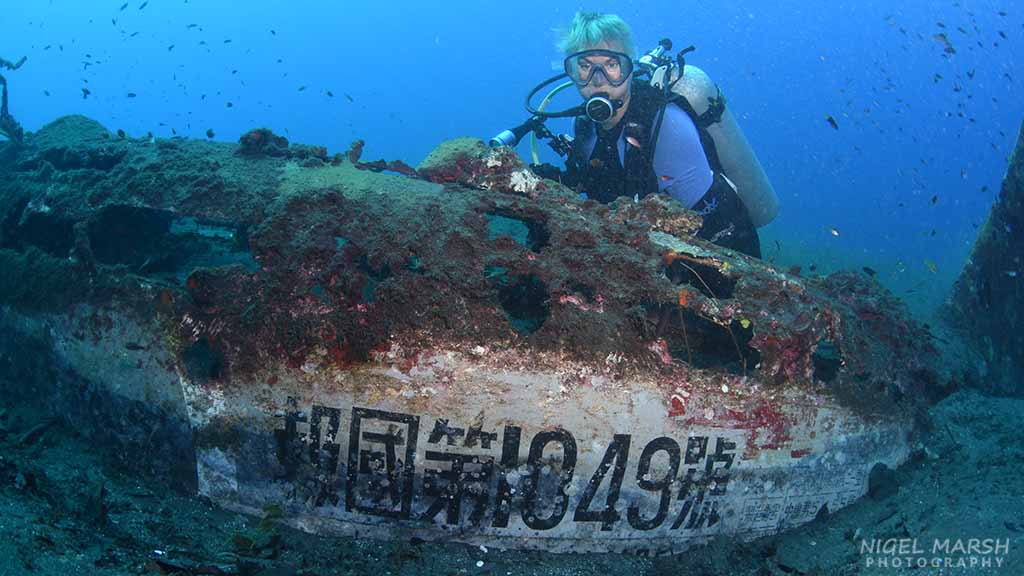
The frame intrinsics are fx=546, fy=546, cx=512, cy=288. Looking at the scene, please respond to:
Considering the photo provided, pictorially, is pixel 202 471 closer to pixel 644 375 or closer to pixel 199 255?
pixel 199 255

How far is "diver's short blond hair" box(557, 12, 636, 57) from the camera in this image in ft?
16.9

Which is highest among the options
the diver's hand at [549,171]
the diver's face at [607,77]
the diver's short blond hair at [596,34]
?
the diver's short blond hair at [596,34]

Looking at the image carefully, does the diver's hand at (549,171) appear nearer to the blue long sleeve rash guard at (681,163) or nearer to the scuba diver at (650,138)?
the scuba diver at (650,138)

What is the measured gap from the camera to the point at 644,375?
9.73 ft

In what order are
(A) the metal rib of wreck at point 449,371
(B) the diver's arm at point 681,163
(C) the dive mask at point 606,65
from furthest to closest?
(C) the dive mask at point 606,65, (B) the diver's arm at point 681,163, (A) the metal rib of wreck at point 449,371


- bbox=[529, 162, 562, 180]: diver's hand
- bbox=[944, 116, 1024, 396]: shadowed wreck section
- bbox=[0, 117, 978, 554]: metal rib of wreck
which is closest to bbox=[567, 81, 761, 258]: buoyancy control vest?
bbox=[529, 162, 562, 180]: diver's hand

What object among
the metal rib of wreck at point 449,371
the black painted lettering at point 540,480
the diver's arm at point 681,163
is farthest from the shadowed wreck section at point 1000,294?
the black painted lettering at point 540,480

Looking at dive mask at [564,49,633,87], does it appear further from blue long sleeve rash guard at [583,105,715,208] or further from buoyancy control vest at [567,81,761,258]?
blue long sleeve rash guard at [583,105,715,208]

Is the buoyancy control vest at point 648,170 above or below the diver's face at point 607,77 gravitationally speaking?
below

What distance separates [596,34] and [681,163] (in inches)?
59.3

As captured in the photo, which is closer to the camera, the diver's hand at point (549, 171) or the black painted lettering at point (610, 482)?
the black painted lettering at point (610, 482)

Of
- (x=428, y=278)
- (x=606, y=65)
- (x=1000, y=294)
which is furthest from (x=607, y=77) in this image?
(x=1000, y=294)

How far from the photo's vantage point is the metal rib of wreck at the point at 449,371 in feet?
9.49

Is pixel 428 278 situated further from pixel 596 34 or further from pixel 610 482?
pixel 596 34
